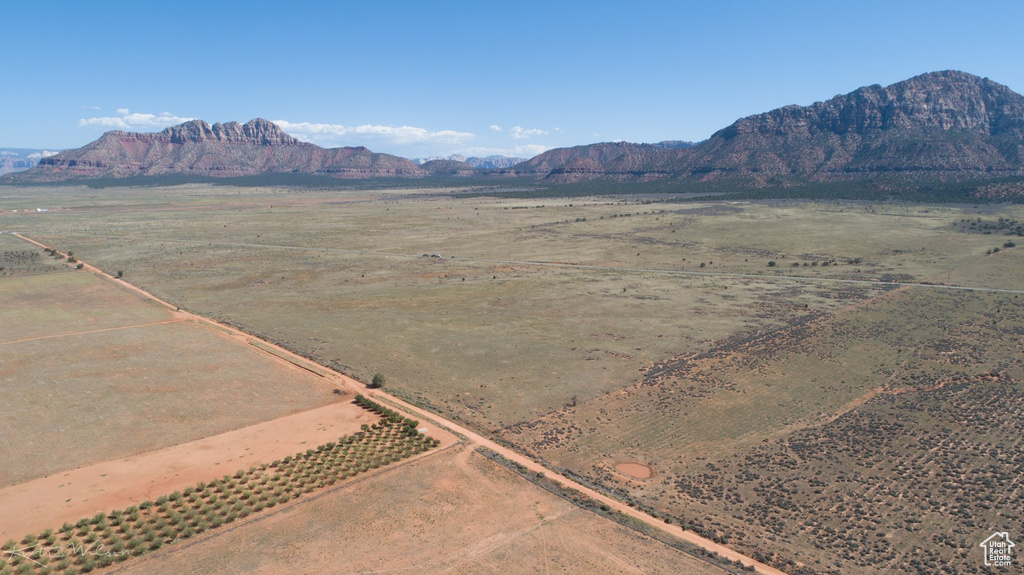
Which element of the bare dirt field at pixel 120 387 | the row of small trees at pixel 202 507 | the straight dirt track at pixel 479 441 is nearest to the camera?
the row of small trees at pixel 202 507

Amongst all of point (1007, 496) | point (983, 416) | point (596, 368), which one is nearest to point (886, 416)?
point (983, 416)

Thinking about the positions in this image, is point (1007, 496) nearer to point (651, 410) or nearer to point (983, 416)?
point (983, 416)

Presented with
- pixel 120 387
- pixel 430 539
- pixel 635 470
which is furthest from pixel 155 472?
pixel 635 470

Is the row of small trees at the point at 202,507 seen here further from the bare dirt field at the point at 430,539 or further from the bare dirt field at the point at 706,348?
the bare dirt field at the point at 706,348

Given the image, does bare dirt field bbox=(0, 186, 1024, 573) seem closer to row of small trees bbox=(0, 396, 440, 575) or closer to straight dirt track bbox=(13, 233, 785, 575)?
→ straight dirt track bbox=(13, 233, 785, 575)

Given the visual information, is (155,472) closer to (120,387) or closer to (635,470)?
(120,387)

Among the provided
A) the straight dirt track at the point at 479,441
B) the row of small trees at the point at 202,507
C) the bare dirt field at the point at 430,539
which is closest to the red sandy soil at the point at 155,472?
the row of small trees at the point at 202,507
